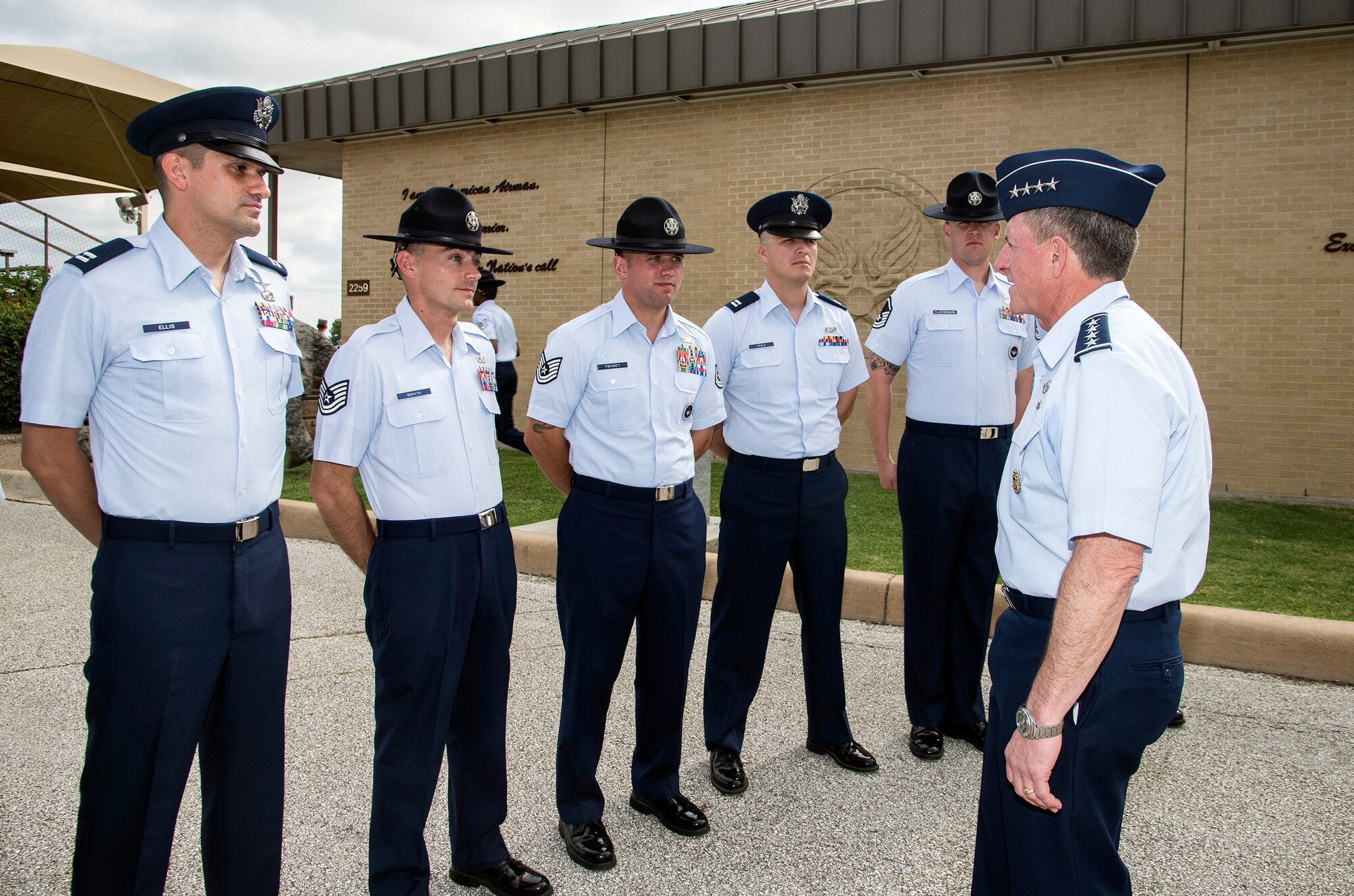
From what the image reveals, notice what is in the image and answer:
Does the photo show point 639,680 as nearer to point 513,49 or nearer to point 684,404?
point 684,404

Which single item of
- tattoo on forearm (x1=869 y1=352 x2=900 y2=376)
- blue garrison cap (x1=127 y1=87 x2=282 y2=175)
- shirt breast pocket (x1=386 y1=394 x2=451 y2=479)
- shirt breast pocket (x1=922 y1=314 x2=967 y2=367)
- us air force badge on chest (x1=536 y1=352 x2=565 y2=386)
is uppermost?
blue garrison cap (x1=127 y1=87 x2=282 y2=175)

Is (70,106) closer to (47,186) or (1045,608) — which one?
(47,186)

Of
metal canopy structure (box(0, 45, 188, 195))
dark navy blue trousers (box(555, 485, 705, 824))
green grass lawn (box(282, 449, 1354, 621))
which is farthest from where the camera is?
metal canopy structure (box(0, 45, 188, 195))

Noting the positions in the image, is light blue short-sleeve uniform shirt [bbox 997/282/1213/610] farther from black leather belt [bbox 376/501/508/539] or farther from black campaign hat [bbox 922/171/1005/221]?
black campaign hat [bbox 922/171/1005/221]

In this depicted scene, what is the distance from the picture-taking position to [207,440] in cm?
246

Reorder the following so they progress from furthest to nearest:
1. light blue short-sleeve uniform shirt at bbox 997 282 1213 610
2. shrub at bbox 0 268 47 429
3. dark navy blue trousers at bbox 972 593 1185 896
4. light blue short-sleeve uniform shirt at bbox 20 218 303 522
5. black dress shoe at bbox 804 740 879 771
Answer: shrub at bbox 0 268 47 429
black dress shoe at bbox 804 740 879 771
light blue short-sleeve uniform shirt at bbox 20 218 303 522
dark navy blue trousers at bbox 972 593 1185 896
light blue short-sleeve uniform shirt at bbox 997 282 1213 610

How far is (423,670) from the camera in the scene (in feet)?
9.22

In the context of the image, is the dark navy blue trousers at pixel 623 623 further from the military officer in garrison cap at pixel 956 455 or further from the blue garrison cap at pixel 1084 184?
the blue garrison cap at pixel 1084 184

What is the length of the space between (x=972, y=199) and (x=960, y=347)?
0.63m

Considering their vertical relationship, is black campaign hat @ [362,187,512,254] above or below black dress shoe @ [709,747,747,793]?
above

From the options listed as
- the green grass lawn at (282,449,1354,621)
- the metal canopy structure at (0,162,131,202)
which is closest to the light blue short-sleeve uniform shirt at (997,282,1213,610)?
the green grass lawn at (282,449,1354,621)

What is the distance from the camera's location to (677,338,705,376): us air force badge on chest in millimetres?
3586

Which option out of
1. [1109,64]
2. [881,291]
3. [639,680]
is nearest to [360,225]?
[881,291]

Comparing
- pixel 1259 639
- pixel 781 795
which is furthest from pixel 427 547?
pixel 1259 639
